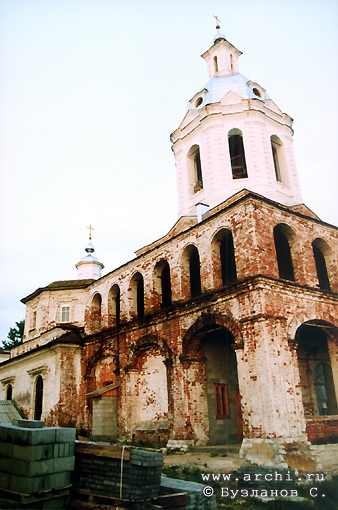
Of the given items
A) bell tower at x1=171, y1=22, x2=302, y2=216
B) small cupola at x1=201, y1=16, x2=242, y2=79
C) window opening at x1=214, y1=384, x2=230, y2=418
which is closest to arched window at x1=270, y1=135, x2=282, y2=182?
bell tower at x1=171, y1=22, x2=302, y2=216

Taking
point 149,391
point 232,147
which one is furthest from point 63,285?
point 232,147

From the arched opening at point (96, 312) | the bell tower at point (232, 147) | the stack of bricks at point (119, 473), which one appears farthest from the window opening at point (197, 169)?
the stack of bricks at point (119, 473)

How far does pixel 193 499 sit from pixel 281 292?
693 centimetres

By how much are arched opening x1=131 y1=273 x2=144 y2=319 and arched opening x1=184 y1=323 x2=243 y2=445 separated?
3939 millimetres

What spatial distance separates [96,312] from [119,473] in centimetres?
1447

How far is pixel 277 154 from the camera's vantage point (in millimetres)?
20578

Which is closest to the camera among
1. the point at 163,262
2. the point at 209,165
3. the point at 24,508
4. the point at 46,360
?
the point at 24,508

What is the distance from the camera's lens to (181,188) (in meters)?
20.7

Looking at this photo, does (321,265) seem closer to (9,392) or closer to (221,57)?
(221,57)

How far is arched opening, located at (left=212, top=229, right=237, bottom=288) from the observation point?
14273 mm

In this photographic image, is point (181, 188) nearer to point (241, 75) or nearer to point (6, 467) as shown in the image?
point (241, 75)

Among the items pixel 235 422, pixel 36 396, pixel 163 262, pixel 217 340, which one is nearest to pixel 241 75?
pixel 163 262

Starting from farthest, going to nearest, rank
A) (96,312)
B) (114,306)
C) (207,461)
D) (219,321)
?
(96,312), (114,306), (219,321), (207,461)

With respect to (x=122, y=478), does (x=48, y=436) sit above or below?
above
